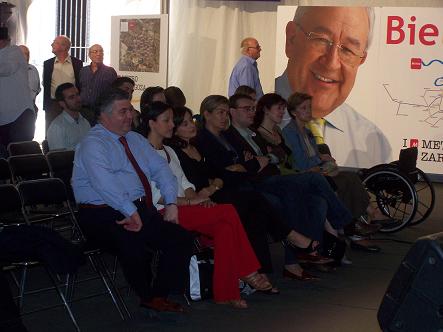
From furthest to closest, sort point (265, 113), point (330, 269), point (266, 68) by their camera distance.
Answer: point (266, 68), point (265, 113), point (330, 269)

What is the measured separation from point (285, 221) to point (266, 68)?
7.28 meters

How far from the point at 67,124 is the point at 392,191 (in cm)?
275

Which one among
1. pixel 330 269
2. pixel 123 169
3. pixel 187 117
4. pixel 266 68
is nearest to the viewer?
pixel 123 169

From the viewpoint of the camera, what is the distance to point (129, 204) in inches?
180

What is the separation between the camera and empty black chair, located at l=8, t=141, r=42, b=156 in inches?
268

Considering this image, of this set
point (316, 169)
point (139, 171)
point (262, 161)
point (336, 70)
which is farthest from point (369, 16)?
point (139, 171)

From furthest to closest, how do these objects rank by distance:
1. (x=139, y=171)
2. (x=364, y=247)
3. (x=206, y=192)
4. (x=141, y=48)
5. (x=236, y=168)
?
(x=141, y=48)
(x=364, y=247)
(x=236, y=168)
(x=206, y=192)
(x=139, y=171)

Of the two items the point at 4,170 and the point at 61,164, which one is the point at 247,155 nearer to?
the point at 61,164

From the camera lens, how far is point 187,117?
550 centimetres

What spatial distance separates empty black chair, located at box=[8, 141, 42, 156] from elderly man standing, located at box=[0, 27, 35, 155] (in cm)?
44

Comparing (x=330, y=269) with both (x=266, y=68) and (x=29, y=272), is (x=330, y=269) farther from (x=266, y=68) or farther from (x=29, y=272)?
(x=266, y=68)

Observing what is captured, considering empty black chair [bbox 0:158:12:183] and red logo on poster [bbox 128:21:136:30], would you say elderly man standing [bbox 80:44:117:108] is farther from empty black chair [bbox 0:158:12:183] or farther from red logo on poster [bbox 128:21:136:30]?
empty black chair [bbox 0:158:12:183]

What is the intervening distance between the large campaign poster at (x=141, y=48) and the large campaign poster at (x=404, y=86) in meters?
2.73

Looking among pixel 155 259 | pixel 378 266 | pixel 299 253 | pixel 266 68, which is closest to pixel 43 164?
pixel 155 259
